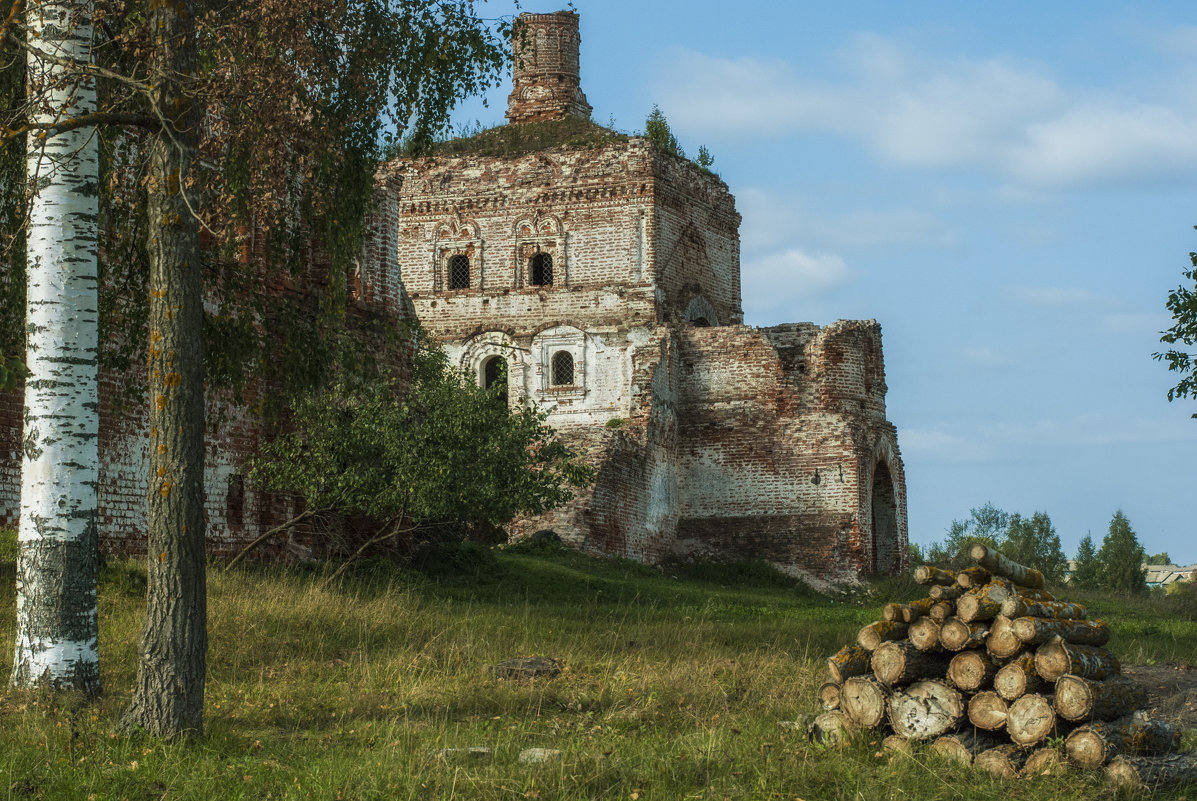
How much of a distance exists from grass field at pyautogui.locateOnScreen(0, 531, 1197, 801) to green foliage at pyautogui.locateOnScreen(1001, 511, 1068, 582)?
29.2 metres

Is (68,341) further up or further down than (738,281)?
further down

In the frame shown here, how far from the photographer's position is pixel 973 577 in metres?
7.98

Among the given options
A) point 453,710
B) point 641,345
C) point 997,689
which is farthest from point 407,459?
point 641,345

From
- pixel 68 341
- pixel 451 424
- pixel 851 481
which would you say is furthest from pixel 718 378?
pixel 68 341

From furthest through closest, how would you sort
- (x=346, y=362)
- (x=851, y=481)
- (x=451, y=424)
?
(x=851, y=481) < (x=451, y=424) < (x=346, y=362)

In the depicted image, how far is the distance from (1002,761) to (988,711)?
38cm

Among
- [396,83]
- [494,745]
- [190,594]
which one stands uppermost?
[396,83]

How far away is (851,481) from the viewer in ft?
86.7

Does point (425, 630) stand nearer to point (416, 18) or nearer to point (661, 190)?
point (416, 18)

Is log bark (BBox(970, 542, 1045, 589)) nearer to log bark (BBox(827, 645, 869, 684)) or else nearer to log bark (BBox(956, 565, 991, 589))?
log bark (BBox(956, 565, 991, 589))

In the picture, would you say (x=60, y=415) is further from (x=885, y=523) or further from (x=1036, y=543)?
(x=1036, y=543)

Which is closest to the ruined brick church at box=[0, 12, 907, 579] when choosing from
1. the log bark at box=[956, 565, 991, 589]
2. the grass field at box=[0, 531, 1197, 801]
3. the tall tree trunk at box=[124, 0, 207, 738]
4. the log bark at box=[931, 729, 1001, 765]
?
the grass field at box=[0, 531, 1197, 801]

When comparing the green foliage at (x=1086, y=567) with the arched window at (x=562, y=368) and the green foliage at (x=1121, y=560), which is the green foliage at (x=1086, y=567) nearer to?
the green foliage at (x=1121, y=560)

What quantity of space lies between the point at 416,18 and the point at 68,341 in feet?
11.1
